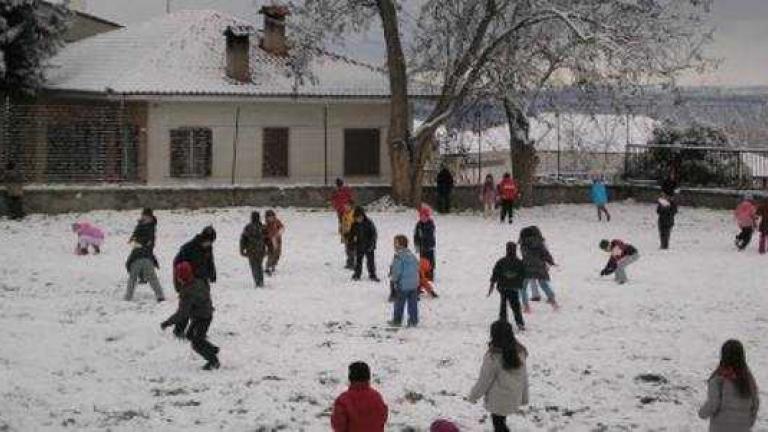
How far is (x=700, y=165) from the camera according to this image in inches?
1522

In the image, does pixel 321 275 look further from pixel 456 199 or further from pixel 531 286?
pixel 456 199

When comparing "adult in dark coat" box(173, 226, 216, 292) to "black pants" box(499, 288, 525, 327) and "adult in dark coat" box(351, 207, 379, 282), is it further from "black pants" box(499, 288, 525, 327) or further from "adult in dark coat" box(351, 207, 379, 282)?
"adult in dark coat" box(351, 207, 379, 282)

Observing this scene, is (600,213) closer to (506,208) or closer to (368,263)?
(506,208)

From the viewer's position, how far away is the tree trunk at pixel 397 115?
116 ft

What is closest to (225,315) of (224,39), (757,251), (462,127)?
(757,251)

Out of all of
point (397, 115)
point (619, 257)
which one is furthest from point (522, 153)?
point (619, 257)

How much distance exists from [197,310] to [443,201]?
21.7 meters

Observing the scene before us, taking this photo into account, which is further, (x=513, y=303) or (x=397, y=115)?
(x=397, y=115)

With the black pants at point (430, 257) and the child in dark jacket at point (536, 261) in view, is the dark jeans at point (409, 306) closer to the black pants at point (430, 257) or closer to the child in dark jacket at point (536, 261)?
the child in dark jacket at point (536, 261)

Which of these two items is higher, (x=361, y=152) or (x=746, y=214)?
(x=361, y=152)

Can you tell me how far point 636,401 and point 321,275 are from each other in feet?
33.4

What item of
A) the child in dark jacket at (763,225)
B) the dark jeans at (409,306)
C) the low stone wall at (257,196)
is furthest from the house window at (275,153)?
the dark jeans at (409,306)

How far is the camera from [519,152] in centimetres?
3750

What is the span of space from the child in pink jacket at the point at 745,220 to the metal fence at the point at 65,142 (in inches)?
701
